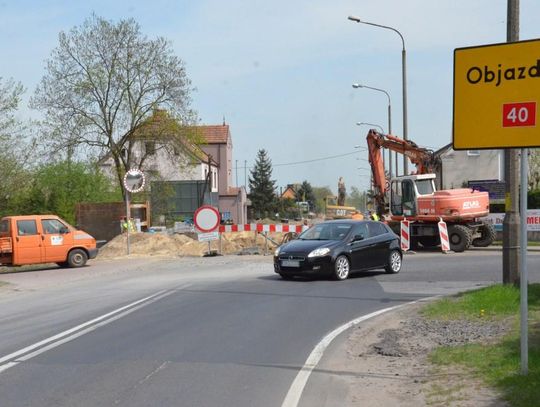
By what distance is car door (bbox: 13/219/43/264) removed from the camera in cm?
2205

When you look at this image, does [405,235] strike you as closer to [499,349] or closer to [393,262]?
[393,262]

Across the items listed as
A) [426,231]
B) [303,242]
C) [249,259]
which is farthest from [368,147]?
[303,242]

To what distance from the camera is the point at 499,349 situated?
763 cm

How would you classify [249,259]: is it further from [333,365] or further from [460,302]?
[333,365]

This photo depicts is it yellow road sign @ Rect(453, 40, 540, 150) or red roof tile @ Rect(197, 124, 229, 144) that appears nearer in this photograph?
yellow road sign @ Rect(453, 40, 540, 150)

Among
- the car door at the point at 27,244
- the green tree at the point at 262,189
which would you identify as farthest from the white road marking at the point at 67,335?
the green tree at the point at 262,189

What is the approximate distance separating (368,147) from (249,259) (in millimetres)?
9572

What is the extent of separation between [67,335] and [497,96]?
6749mm

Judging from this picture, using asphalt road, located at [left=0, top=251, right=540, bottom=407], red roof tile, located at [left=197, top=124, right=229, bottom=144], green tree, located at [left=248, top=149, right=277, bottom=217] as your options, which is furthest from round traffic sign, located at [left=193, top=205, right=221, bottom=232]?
green tree, located at [left=248, top=149, right=277, bottom=217]

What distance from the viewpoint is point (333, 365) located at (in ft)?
25.5

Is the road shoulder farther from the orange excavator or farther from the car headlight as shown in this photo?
the orange excavator

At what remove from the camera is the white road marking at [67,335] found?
8.27m

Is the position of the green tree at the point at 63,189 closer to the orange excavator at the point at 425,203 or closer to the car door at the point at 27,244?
the car door at the point at 27,244

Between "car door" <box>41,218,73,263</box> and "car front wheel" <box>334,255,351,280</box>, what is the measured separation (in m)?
10.8
